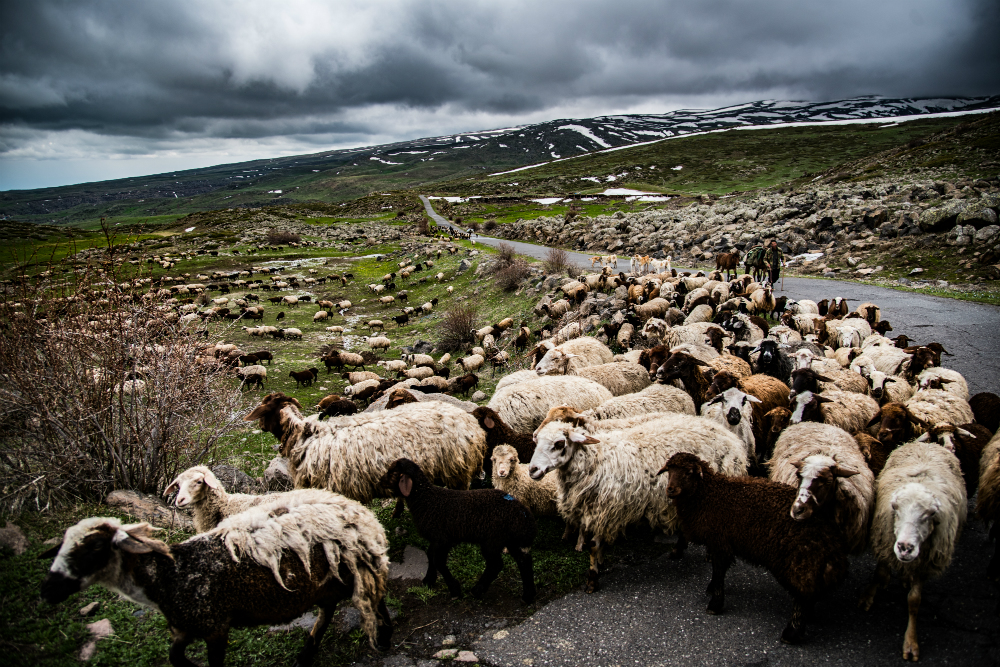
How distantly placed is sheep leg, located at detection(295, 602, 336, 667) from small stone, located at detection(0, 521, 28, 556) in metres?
3.66

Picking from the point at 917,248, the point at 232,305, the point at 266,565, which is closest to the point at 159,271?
the point at 232,305

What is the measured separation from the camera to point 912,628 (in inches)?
175

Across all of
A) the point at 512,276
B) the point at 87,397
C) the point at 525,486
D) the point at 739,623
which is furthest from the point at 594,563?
the point at 512,276

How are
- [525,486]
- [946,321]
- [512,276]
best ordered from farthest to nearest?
[512,276]
[946,321]
[525,486]

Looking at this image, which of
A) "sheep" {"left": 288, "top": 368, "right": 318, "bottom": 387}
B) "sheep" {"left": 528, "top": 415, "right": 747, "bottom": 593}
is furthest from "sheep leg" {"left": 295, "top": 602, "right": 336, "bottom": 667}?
"sheep" {"left": 288, "top": 368, "right": 318, "bottom": 387}

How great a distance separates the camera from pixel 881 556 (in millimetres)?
4922

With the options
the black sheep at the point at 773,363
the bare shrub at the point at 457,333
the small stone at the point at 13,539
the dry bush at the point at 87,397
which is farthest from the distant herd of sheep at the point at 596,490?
the bare shrub at the point at 457,333

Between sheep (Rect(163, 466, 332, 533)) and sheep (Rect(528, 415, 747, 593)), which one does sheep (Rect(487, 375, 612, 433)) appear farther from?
sheep (Rect(163, 466, 332, 533))

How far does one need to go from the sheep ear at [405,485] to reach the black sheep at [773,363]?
8988 mm

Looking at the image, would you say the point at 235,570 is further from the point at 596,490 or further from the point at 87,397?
the point at 87,397

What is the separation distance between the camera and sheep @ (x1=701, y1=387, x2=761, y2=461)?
7695 millimetres

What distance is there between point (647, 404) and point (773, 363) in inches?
174

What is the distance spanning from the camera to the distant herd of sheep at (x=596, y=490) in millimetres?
4406

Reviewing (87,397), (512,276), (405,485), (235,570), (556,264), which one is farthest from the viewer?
(556,264)
